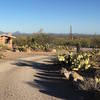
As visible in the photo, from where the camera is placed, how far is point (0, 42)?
50.6 m

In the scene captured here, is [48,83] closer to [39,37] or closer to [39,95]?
[39,95]

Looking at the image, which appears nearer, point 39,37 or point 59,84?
point 59,84

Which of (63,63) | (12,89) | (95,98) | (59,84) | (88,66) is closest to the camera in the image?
(95,98)

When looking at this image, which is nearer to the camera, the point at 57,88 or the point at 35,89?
the point at 35,89

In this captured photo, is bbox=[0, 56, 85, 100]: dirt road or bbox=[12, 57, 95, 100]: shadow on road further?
bbox=[12, 57, 95, 100]: shadow on road

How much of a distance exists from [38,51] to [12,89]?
31227 mm

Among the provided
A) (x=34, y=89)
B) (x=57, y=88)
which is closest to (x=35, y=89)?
(x=34, y=89)

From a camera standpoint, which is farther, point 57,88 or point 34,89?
point 57,88

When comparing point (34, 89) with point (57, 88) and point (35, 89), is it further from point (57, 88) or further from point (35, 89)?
point (57, 88)

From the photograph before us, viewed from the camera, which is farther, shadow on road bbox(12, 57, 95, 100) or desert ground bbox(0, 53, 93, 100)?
shadow on road bbox(12, 57, 95, 100)

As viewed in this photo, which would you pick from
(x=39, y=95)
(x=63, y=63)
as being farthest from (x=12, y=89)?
(x=63, y=63)

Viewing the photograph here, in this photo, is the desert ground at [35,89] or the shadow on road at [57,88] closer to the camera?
the desert ground at [35,89]

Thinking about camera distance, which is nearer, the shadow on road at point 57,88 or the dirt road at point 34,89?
the dirt road at point 34,89

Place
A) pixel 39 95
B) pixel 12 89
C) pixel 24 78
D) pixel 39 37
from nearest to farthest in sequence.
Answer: pixel 39 95 → pixel 12 89 → pixel 24 78 → pixel 39 37
